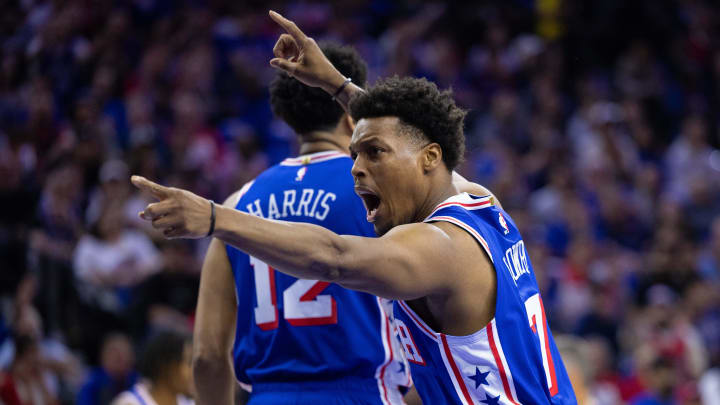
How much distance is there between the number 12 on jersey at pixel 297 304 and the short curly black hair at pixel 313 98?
738 mm

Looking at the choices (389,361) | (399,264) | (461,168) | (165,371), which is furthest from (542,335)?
(461,168)

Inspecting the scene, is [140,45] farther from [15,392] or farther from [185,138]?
[15,392]

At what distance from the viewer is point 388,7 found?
46.7ft

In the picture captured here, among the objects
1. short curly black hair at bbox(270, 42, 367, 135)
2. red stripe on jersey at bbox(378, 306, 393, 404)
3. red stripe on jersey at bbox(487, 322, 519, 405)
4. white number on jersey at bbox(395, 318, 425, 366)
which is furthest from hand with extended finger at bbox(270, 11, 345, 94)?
red stripe on jersey at bbox(487, 322, 519, 405)

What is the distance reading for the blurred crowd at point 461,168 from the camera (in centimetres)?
793

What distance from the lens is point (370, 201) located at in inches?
123

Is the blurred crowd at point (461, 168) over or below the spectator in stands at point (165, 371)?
over

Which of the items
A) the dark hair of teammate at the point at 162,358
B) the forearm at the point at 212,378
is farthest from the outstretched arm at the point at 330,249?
the dark hair of teammate at the point at 162,358

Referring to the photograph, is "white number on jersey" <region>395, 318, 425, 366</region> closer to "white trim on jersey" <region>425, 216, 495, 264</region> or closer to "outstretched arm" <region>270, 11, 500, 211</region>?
"white trim on jersey" <region>425, 216, 495, 264</region>

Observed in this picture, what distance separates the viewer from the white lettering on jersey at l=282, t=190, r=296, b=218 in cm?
381

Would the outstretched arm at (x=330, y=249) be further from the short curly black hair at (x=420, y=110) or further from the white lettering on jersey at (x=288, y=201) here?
the white lettering on jersey at (x=288, y=201)

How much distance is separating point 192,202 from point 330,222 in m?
1.35

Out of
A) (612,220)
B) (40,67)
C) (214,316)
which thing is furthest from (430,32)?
(214,316)

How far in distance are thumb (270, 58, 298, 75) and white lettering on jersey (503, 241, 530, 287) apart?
1.18 meters
